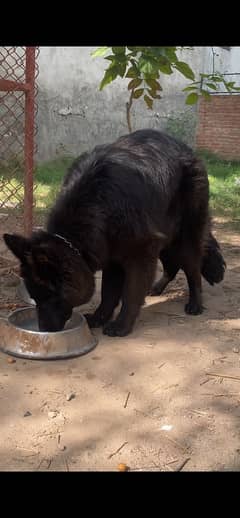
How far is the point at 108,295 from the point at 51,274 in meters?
0.84

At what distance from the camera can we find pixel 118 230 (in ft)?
12.0

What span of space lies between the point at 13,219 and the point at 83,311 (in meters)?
2.88

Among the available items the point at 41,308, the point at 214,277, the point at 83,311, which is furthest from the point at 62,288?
the point at 214,277

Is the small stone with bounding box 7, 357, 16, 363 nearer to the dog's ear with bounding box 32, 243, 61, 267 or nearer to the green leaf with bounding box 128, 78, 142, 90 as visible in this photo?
the dog's ear with bounding box 32, 243, 61, 267

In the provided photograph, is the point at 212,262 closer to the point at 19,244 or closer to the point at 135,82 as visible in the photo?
the point at 135,82

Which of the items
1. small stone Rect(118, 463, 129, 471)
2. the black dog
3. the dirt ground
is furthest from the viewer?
the black dog

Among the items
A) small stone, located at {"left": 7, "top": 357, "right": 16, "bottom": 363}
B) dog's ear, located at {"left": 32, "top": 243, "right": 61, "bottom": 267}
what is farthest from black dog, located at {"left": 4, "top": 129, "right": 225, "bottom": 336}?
small stone, located at {"left": 7, "top": 357, "right": 16, "bottom": 363}

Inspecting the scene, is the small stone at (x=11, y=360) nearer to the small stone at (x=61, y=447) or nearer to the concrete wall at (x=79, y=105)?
the small stone at (x=61, y=447)

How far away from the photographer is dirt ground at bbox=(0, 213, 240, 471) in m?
2.42

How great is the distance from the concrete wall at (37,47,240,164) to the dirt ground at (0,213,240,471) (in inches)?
345

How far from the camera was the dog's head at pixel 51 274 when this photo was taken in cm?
336

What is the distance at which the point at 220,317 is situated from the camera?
14.4 ft

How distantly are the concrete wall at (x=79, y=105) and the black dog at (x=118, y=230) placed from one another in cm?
833
